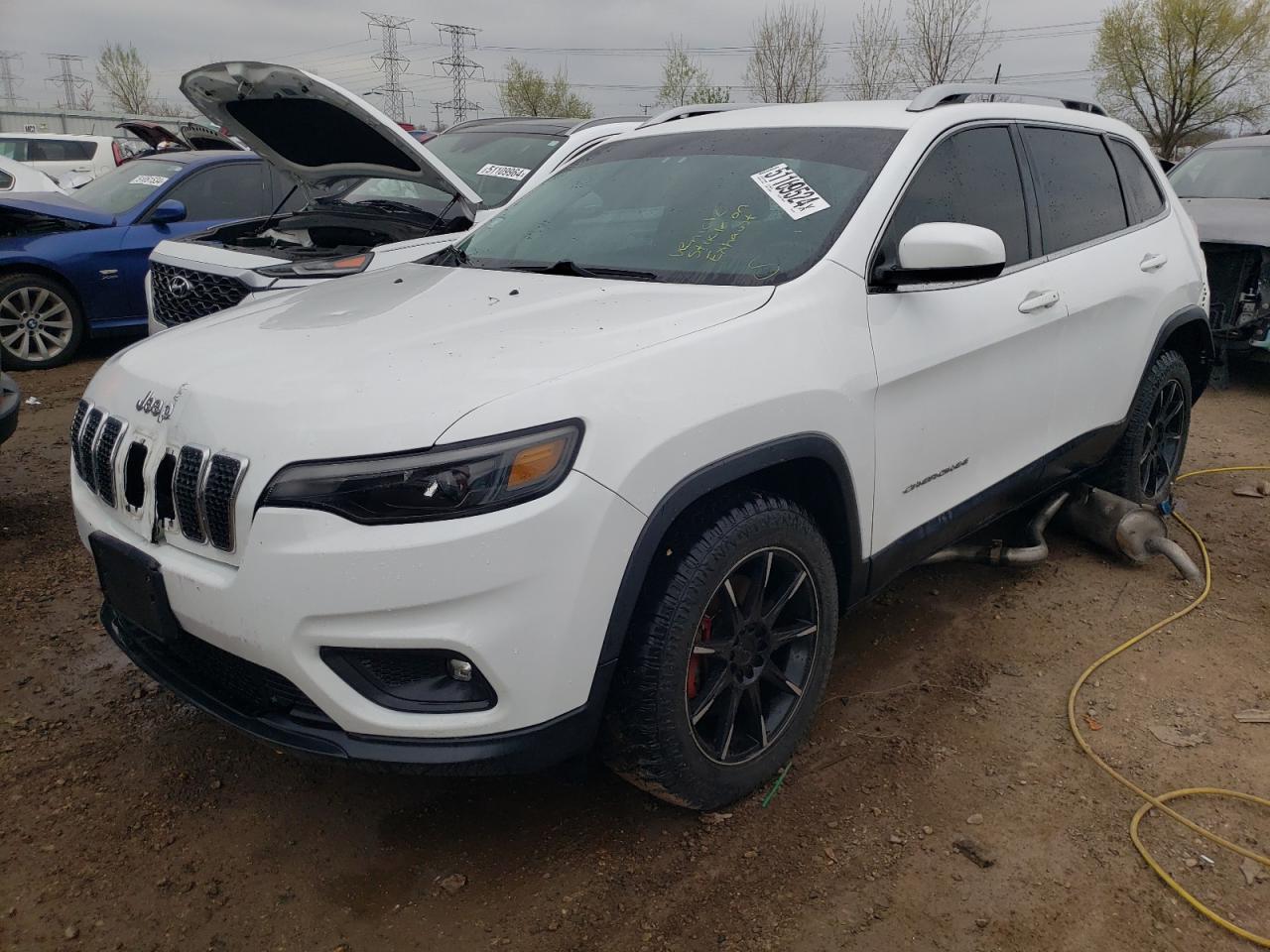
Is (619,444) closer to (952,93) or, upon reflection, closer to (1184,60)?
(952,93)

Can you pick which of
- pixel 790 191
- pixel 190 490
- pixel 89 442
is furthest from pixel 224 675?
pixel 790 191

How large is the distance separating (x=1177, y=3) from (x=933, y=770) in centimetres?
3539

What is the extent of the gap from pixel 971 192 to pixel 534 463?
2.00 meters

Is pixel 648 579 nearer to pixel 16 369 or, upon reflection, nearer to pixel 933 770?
pixel 933 770

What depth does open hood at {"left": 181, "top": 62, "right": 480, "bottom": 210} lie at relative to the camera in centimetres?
460

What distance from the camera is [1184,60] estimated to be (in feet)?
99.6

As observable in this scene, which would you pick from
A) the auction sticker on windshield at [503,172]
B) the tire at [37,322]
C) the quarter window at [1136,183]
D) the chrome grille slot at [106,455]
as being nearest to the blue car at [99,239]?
the tire at [37,322]

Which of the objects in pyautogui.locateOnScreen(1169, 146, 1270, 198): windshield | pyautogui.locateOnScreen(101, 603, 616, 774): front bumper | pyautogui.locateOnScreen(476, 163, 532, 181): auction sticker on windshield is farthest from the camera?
pyautogui.locateOnScreen(1169, 146, 1270, 198): windshield

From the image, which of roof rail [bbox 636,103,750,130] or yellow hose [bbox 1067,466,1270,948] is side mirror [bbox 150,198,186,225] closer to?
roof rail [bbox 636,103,750,130]

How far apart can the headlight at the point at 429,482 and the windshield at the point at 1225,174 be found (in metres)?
8.24

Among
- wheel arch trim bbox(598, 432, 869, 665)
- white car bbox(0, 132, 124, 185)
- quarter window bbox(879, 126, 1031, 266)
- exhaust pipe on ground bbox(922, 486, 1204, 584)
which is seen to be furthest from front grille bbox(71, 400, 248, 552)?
white car bbox(0, 132, 124, 185)

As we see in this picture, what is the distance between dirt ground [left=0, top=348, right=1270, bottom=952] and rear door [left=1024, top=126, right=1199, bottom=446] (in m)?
0.97

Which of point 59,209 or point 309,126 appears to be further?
point 59,209

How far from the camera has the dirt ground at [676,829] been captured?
2.16 meters
